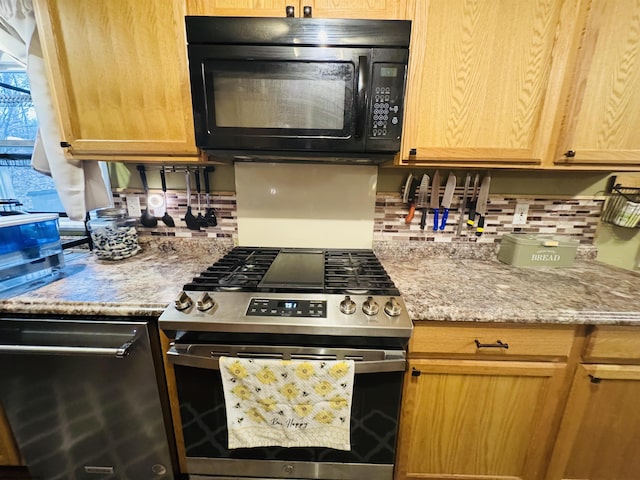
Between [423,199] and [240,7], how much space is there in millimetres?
1129

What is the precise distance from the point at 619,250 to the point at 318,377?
70.5 inches

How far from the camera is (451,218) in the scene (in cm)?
143

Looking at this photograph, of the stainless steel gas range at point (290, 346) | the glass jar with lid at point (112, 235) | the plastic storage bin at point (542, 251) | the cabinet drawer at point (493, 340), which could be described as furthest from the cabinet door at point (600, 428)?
the glass jar with lid at point (112, 235)

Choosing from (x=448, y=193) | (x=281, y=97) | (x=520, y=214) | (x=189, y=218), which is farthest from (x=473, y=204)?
(x=189, y=218)

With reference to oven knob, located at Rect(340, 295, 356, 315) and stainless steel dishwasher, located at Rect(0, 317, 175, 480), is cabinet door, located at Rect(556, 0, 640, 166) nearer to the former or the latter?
oven knob, located at Rect(340, 295, 356, 315)

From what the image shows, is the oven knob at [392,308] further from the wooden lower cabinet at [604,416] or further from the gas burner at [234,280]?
the wooden lower cabinet at [604,416]

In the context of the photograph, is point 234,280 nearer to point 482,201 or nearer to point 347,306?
point 347,306

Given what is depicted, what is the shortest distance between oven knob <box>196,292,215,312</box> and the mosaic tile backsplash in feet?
2.08

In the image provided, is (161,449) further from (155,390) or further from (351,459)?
(351,459)

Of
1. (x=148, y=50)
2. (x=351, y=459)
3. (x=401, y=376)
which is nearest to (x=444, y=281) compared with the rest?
(x=401, y=376)

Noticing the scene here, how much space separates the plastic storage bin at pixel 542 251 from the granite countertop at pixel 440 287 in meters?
0.05

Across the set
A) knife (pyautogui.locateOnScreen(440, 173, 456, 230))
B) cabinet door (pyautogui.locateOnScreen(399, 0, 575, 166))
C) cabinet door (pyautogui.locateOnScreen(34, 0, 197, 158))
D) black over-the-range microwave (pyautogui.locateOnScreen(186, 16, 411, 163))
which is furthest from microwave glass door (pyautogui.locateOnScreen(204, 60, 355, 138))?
knife (pyautogui.locateOnScreen(440, 173, 456, 230))

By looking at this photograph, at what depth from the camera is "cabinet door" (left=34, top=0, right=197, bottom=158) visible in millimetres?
972

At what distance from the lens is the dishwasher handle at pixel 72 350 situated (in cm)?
86
